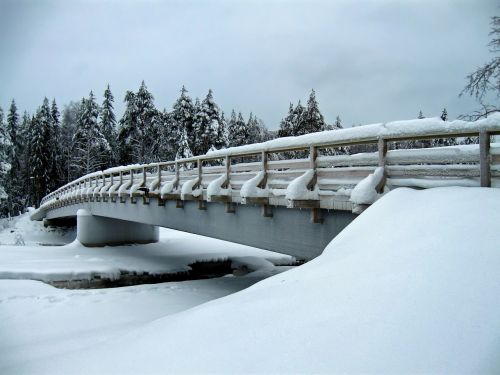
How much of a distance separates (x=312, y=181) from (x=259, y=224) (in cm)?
236

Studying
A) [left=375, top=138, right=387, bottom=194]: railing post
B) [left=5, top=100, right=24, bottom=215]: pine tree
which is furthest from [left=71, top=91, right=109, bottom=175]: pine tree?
[left=375, top=138, right=387, bottom=194]: railing post

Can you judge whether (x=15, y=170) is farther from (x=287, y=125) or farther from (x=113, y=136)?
(x=287, y=125)

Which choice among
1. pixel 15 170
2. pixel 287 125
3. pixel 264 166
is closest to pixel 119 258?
pixel 264 166

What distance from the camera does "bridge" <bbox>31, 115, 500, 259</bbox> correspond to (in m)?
5.48

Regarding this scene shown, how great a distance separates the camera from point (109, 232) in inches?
851

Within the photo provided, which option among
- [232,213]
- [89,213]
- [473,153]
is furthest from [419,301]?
[89,213]

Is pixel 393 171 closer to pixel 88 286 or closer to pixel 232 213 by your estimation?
pixel 232 213

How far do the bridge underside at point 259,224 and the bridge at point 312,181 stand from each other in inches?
0.8

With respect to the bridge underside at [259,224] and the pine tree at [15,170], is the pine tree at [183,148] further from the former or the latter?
the pine tree at [15,170]

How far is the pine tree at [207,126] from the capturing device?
40.0 meters

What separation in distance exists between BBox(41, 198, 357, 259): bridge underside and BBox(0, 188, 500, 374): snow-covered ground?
2033 mm

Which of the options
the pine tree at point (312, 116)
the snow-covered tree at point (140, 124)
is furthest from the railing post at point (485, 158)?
the snow-covered tree at point (140, 124)

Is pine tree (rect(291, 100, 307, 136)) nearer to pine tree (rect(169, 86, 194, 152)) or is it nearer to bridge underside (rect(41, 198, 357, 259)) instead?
pine tree (rect(169, 86, 194, 152))

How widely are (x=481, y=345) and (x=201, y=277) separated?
15.0 metres
